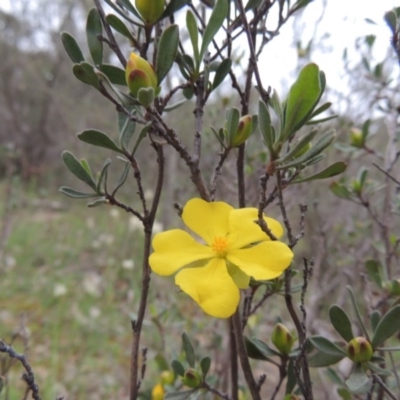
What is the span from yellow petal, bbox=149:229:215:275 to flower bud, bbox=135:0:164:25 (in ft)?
0.89

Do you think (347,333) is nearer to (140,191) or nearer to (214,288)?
(214,288)

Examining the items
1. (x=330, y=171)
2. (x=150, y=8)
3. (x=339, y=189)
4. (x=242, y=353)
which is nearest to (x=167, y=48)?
(x=150, y=8)

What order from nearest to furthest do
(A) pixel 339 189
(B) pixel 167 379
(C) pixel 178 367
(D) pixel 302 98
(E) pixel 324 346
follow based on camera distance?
(D) pixel 302 98 → (E) pixel 324 346 → (C) pixel 178 367 → (B) pixel 167 379 → (A) pixel 339 189

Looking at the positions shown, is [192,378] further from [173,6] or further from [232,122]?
[173,6]

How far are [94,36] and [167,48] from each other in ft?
0.44

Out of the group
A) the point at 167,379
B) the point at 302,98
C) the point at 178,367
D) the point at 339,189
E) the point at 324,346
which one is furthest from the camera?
the point at 339,189

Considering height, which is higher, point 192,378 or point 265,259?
point 265,259

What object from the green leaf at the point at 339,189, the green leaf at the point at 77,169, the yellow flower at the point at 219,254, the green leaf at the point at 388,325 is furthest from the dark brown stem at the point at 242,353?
the green leaf at the point at 339,189

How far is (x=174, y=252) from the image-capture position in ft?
1.78

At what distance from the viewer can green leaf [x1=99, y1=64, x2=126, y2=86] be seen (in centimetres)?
60

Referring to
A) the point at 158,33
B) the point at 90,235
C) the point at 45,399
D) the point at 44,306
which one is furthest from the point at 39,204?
the point at 158,33

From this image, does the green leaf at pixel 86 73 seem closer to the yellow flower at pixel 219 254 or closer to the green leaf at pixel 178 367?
the yellow flower at pixel 219 254

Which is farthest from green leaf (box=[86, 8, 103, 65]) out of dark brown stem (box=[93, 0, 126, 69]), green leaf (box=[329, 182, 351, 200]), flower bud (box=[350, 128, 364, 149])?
flower bud (box=[350, 128, 364, 149])

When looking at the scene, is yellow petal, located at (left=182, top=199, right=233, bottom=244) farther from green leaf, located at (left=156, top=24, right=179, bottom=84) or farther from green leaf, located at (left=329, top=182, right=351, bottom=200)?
green leaf, located at (left=329, top=182, right=351, bottom=200)
